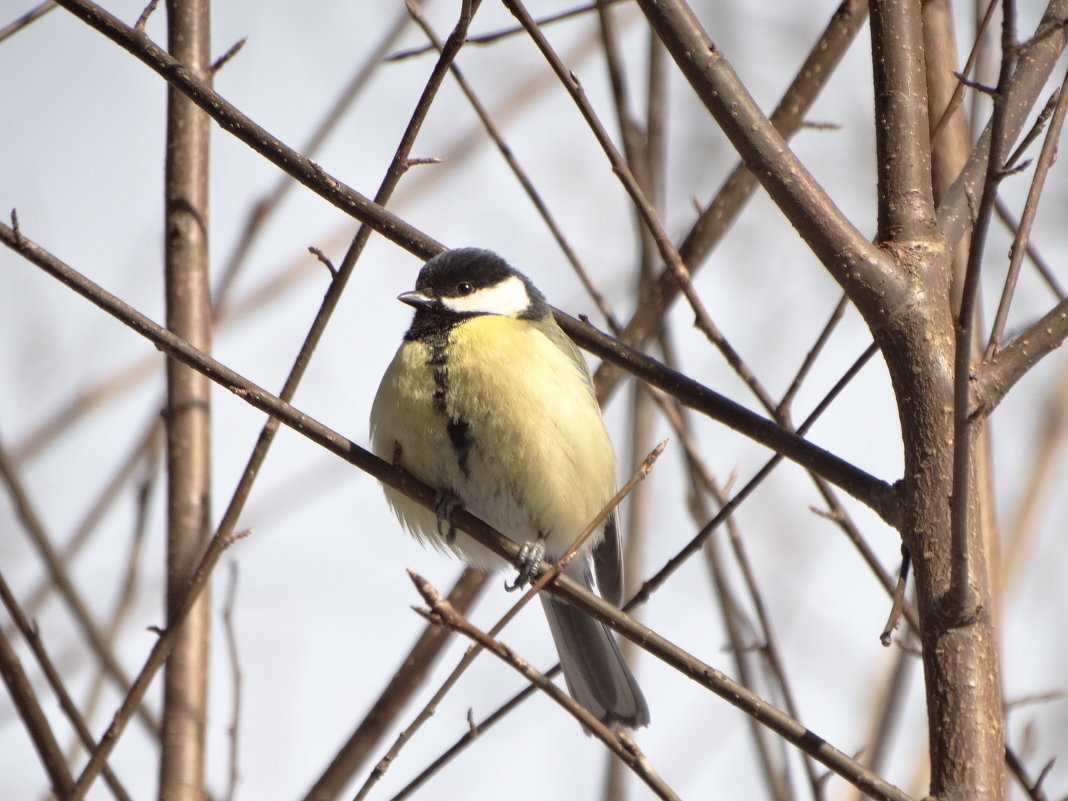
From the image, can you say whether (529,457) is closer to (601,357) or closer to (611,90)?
(601,357)

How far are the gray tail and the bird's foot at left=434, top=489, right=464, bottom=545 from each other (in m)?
0.51

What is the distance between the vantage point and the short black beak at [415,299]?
3.26 metres

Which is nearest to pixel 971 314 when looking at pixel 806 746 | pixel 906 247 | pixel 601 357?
pixel 906 247

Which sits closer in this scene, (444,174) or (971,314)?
(971,314)

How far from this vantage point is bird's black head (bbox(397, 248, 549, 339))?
10.7ft

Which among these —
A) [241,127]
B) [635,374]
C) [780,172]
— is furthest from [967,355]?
[241,127]

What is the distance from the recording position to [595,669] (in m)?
3.41

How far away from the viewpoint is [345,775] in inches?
102

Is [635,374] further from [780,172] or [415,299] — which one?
[415,299]

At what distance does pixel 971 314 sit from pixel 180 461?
6.41 ft

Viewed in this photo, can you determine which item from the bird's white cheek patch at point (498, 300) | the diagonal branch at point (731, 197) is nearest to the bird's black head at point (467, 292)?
the bird's white cheek patch at point (498, 300)

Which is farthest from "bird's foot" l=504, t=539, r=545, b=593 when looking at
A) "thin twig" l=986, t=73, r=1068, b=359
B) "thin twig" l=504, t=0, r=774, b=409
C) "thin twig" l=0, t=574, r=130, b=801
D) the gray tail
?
"thin twig" l=986, t=73, r=1068, b=359

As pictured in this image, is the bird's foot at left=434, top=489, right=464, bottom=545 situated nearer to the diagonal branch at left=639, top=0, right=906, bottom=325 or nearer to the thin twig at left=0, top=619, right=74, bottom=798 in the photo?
the thin twig at left=0, top=619, right=74, bottom=798

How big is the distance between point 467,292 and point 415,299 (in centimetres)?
20
